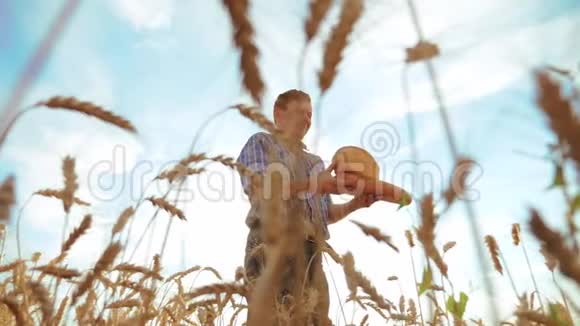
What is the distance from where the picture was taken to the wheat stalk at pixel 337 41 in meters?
1.09

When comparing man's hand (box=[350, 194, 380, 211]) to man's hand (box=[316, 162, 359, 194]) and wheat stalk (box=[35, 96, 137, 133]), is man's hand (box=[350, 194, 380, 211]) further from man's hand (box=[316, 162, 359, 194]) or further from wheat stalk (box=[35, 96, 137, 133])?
wheat stalk (box=[35, 96, 137, 133])

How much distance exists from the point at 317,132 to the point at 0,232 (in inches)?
101

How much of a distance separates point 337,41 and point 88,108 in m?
0.67

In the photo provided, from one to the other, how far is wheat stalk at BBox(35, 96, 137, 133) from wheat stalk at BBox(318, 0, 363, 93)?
57cm

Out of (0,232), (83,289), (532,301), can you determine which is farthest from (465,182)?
(0,232)

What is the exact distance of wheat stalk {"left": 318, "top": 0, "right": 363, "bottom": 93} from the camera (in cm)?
109

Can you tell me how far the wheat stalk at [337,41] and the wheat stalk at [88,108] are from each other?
571 millimetres

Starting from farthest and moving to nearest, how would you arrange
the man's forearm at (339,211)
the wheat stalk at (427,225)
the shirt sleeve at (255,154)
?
the man's forearm at (339,211), the shirt sleeve at (255,154), the wheat stalk at (427,225)

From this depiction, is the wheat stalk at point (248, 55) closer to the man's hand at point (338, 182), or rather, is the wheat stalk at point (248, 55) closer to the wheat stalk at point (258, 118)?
the wheat stalk at point (258, 118)

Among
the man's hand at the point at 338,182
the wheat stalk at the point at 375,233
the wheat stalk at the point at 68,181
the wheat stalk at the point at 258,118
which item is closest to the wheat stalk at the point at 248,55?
the wheat stalk at the point at 258,118

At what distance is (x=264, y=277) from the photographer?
65 cm

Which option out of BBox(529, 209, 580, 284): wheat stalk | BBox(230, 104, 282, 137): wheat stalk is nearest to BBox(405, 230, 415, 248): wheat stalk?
BBox(230, 104, 282, 137): wheat stalk

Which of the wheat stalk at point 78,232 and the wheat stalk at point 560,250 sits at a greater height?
the wheat stalk at point 78,232

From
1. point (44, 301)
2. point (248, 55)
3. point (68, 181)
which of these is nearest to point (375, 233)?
point (248, 55)
